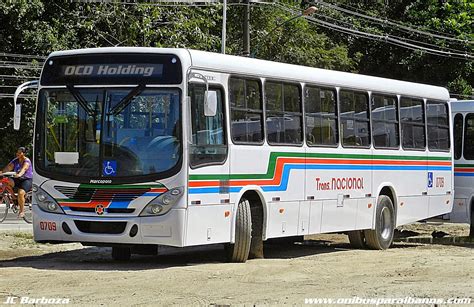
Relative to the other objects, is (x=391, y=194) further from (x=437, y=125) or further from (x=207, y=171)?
(x=207, y=171)

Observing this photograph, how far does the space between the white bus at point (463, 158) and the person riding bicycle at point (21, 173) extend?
10315mm

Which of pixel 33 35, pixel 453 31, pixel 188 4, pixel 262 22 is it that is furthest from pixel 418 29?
pixel 33 35

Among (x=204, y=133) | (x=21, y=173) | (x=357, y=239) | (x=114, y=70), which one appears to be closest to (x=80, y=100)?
(x=114, y=70)

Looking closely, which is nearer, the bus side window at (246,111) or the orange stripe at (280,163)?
the orange stripe at (280,163)

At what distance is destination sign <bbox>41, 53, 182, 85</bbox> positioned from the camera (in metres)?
14.4

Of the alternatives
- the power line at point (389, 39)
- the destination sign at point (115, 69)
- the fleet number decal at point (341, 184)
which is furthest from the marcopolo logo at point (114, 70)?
the power line at point (389, 39)

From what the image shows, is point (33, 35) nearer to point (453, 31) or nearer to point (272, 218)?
point (453, 31)

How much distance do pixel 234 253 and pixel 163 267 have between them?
Answer: 44.8 inches

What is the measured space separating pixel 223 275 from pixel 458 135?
11120mm

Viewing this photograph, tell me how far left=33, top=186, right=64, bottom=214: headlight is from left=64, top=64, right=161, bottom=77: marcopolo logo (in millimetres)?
1795

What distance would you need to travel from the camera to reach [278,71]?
1662 centimetres

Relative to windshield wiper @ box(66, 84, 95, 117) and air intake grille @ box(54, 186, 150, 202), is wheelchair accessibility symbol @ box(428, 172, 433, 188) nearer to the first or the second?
air intake grille @ box(54, 186, 150, 202)

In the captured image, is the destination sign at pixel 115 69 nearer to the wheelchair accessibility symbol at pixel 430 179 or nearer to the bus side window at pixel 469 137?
the wheelchair accessibility symbol at pixel 430 179

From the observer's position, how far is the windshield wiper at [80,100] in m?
14.7
